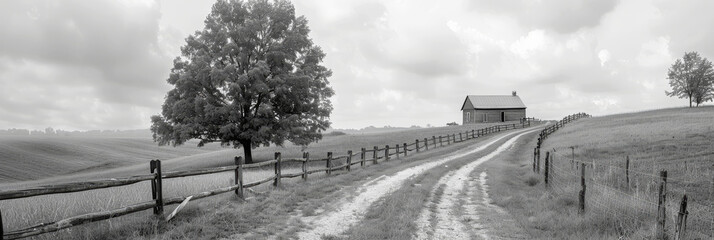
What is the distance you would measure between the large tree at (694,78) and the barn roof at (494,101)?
24161 mm

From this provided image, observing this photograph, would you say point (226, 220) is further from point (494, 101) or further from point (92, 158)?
point (494, 101)

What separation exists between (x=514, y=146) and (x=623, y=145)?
9.59 metres

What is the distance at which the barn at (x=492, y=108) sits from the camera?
74.6 m

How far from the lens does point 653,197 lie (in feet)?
36.3

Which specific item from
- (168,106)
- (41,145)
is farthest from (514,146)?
(41,145)

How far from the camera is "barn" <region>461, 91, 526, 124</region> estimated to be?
74.6m

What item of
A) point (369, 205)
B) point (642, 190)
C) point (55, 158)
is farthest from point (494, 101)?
point (369, 205)

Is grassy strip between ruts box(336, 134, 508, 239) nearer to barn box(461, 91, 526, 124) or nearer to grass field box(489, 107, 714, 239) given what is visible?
grass field box(489, 107, 714, 239)

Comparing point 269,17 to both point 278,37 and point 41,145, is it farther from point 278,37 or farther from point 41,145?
point 41,145

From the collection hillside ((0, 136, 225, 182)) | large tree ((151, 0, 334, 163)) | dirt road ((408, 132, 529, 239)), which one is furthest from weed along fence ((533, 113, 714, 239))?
hillside ((0, 136, 225, 182))

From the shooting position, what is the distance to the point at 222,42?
82.2 feet

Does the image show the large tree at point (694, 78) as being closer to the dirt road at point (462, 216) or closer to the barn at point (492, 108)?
the barn at point (492, 108)

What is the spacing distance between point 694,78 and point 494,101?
3057 centimetres

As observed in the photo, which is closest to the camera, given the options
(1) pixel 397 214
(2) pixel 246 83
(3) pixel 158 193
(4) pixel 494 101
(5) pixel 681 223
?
(5) pixel 681 223
